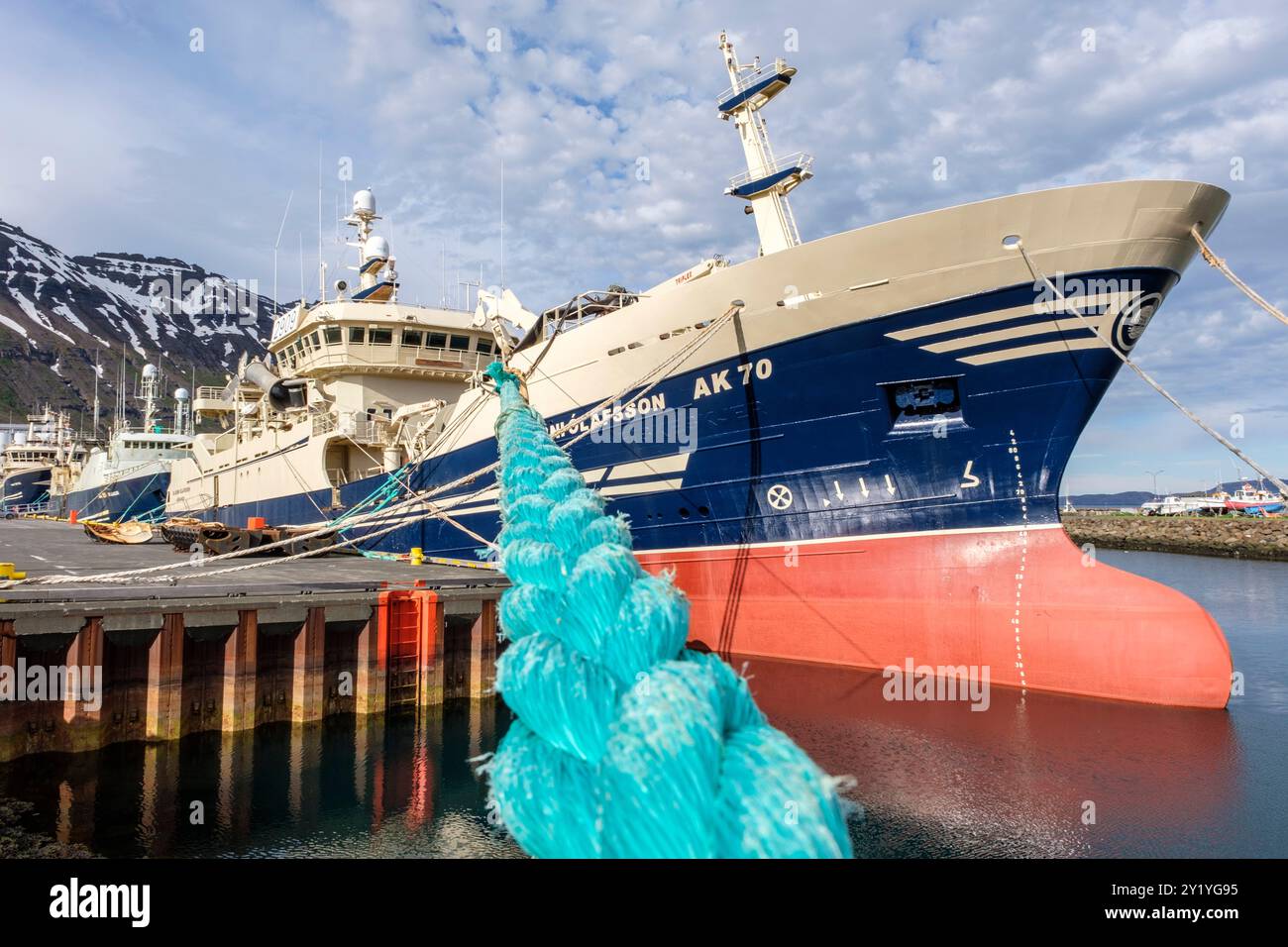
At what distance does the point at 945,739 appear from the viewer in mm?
11781

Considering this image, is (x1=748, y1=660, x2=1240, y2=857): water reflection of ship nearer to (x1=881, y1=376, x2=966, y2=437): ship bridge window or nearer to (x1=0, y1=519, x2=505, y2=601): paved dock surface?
(x1=881, y1=376, x2=966, y2=437): ship bridge window

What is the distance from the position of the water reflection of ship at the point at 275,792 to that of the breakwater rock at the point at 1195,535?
43516 mm

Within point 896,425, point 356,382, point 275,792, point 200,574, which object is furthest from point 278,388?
point 896,425

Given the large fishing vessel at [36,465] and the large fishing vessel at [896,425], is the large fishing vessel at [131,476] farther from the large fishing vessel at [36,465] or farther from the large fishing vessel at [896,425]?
the large fishing vessel at [896,425]

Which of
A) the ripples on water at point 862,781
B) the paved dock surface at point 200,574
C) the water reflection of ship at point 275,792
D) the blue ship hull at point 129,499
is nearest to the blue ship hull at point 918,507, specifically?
the ripples on water at point 862,781

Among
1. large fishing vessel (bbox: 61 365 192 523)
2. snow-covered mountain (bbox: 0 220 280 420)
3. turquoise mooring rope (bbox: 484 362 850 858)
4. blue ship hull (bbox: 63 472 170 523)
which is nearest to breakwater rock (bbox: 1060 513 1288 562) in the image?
turquoise mooring rope (bbox: 484 362 850 858)

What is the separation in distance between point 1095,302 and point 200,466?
3835 cm

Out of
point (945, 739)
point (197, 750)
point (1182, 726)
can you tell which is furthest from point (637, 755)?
point (1182, 726)

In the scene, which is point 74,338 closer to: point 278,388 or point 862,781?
point 278,388

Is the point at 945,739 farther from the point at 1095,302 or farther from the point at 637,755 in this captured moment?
the point at 637,755

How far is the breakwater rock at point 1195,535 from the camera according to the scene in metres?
49.7

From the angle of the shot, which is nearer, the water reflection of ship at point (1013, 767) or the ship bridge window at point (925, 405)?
the water reflection of ship at point (1013, 767)

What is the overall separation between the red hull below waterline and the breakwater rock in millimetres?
36233

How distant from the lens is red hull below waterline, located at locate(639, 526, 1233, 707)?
477 inches
